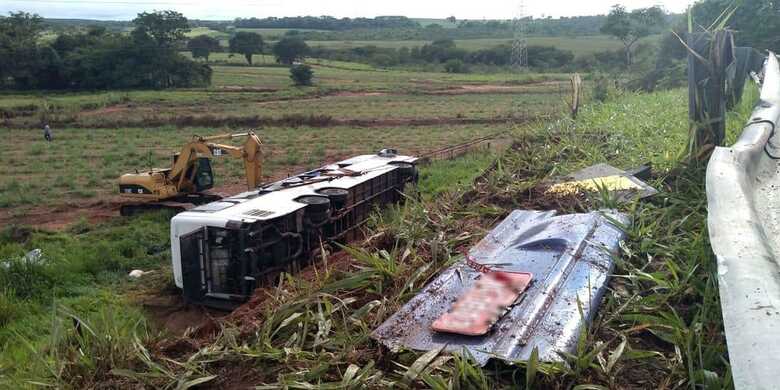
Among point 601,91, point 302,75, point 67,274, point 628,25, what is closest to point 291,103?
point 302,75

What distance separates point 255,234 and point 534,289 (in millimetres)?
6188

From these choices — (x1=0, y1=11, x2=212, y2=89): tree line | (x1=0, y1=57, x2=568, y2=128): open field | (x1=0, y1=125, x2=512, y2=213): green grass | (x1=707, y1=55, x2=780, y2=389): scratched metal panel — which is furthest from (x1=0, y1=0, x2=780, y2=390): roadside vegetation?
(x1=0, y1=11, x2=212, y2=89): tree line

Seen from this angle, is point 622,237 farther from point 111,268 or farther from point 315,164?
point 315,164

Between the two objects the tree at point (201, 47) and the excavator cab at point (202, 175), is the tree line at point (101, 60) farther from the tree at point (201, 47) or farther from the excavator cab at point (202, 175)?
the excavator cab at point (202, 175)

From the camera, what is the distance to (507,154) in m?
8.73

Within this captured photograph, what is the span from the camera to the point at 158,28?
6469 centimetres

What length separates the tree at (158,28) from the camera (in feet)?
210

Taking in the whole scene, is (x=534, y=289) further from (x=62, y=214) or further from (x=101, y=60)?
(x=101, y=60)

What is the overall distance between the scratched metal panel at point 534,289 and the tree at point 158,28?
64.4 metres

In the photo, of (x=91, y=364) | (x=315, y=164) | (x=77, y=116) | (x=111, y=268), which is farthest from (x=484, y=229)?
(x=77, y=116)

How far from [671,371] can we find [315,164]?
882 inches

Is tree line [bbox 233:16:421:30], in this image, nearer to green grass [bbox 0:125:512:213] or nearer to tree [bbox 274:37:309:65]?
tree [bbox 274:37:309:65]

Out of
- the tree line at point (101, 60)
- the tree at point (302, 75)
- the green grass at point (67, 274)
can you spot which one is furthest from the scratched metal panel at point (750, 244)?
the tree line at point (101, 60)

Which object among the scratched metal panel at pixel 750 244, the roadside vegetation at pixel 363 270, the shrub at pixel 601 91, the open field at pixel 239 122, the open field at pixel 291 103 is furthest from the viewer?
the open field at pixel 291 103
